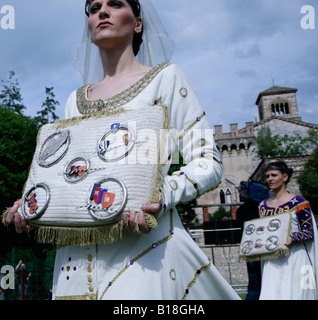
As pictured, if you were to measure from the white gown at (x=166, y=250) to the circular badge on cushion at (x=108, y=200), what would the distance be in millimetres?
223

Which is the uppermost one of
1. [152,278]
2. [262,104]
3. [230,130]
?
[262,104]

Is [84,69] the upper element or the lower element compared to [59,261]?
upper

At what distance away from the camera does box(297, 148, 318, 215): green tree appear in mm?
35125

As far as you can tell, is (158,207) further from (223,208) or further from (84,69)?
(223,208)

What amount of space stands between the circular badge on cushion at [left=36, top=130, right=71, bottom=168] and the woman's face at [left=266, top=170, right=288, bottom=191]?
160 inches

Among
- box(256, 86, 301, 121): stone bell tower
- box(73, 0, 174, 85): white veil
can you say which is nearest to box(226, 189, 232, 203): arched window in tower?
box(256, 86, 301, 121): stone bell tower

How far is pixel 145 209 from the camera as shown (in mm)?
1661

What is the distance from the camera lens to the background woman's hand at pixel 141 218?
163 cm

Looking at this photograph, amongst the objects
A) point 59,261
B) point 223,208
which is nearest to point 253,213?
point 59,261

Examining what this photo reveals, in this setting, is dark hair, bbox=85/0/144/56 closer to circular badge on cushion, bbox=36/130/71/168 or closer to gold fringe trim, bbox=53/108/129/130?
gold fringe trim, bbox=53/108/129/130

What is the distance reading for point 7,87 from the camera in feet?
86.5

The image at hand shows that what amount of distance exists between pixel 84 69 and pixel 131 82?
89cm

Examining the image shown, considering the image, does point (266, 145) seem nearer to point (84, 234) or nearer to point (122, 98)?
point (122, 98)

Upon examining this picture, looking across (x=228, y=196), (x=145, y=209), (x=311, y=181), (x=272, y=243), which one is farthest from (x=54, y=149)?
(x=228, y=196)
